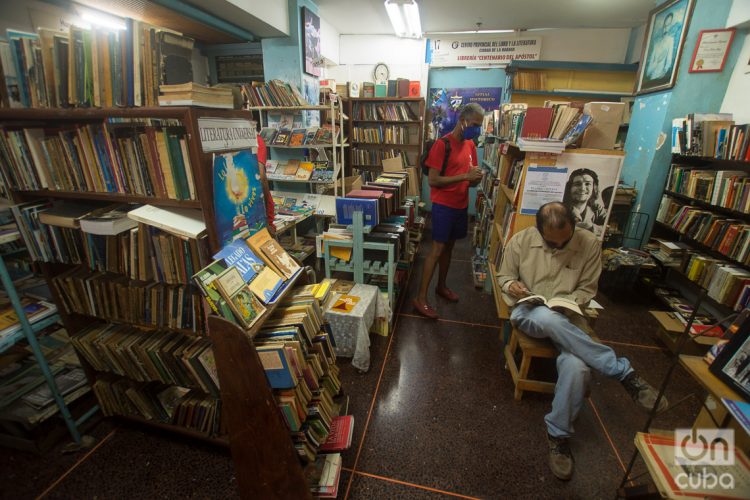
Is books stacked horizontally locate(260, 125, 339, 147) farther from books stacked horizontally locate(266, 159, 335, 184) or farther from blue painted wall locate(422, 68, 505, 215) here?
blue painted wall locate(422, 68, 505, 215)

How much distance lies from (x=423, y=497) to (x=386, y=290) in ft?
4.87

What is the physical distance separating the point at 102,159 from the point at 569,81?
610 centimetres

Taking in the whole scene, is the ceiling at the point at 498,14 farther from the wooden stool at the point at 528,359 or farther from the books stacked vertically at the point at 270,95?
the wooden stool at the point at 528,359

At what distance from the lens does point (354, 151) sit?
225 inches

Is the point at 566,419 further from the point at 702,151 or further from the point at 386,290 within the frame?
the point at 702,151

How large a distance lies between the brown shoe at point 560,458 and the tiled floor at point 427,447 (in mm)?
41

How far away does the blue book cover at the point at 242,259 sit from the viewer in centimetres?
115

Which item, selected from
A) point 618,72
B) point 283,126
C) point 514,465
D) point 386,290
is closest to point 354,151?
point 283,126

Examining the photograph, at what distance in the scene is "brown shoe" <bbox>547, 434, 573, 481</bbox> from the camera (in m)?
1.53

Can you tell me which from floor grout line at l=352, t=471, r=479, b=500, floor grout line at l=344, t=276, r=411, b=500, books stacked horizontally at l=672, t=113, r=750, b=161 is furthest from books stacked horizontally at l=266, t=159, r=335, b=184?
books stacked horizontally at l=672, t=113, r=750, b=161

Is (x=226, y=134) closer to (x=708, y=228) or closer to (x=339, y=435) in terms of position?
(x=339, y=435)

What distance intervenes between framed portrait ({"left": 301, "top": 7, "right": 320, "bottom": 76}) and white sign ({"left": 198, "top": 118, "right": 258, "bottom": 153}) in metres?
3.20

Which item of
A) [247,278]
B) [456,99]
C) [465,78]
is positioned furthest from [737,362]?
[465,78]

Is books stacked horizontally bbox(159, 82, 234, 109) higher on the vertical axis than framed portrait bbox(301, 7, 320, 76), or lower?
lower
